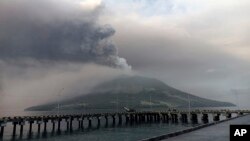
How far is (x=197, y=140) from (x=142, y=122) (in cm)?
10833

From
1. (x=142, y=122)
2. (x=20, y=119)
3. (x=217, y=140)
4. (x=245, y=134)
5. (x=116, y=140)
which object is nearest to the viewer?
(x=245, y=134)

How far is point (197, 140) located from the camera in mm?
31094

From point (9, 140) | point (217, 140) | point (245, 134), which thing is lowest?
point (9, 140)

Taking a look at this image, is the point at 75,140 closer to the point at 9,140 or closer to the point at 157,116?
the point at 9,140

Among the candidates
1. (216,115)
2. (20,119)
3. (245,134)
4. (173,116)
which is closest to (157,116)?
(173,116)

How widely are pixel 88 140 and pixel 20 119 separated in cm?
2630

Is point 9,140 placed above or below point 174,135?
below

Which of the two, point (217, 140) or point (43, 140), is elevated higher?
point (217, 140)

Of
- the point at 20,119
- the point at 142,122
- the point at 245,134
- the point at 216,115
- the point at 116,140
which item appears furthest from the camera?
the point at 142,122

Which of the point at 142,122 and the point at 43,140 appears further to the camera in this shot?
the point at 142,122

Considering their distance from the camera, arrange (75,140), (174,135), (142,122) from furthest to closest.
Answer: (142,122) → (75,140) → (174,135)

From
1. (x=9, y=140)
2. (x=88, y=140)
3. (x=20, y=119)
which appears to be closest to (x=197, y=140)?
(x=88, y=140)

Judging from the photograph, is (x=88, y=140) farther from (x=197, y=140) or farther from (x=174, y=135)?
(x=197, y=140)

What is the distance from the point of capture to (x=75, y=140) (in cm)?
7200
